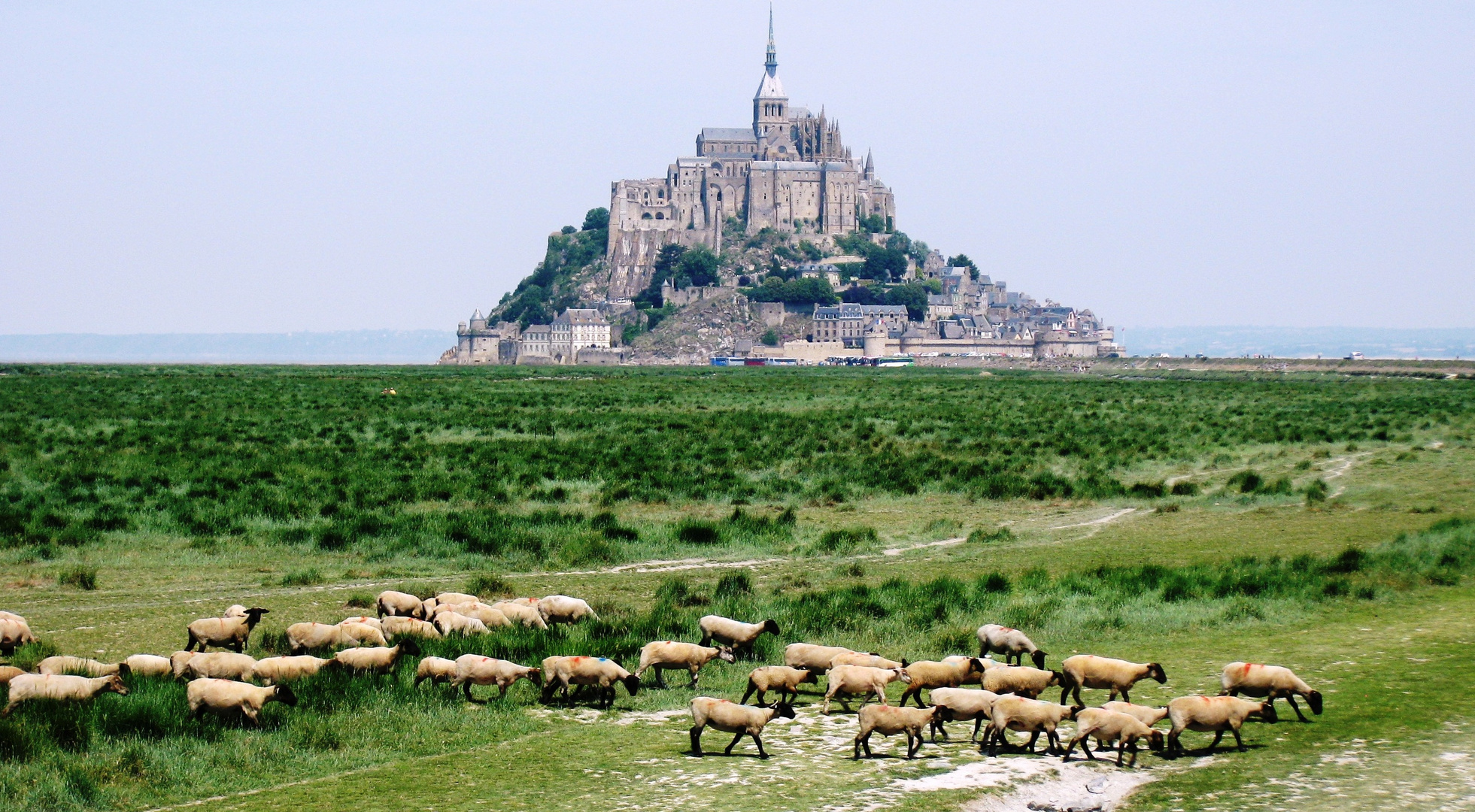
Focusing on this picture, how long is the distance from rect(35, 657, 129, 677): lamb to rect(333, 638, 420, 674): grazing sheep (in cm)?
156

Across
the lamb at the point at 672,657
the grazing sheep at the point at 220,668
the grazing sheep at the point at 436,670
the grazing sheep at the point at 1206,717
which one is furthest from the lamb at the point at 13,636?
the grazing sheep at the point at 1206,717

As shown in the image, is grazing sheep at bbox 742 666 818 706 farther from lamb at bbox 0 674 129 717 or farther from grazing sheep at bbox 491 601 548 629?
lamb at bbox 0 674 129 717

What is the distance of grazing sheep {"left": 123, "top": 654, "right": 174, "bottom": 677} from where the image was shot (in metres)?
11.3

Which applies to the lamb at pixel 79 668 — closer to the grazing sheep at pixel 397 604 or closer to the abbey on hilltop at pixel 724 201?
the grazing sheep at pixel 397 604

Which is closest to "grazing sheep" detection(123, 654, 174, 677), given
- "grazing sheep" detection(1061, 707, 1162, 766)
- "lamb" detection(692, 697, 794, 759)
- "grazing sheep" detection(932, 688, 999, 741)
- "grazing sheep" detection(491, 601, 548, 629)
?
"grazing sheep" detection(491, 601, 548, 629)

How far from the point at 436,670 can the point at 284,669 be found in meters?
1.14

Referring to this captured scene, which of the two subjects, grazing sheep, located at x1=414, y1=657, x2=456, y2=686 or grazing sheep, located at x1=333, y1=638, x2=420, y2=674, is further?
grazing sheep, located at x1=333, y1=638, x2=420, y2=674

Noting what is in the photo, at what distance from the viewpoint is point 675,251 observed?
574ft

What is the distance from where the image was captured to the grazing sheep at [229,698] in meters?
10.2

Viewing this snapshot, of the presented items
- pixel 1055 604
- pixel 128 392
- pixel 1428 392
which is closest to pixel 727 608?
pixel 1055 604

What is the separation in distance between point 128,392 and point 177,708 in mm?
55109

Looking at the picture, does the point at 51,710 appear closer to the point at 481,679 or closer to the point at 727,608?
the point at 481,679

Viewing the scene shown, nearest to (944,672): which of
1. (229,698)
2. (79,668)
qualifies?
(229,698)

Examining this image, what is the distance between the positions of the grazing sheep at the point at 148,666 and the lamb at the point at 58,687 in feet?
2.38
